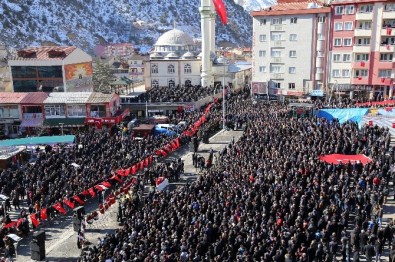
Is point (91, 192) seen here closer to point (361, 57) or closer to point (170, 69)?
point (361, 57)

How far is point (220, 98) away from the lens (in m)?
56.1

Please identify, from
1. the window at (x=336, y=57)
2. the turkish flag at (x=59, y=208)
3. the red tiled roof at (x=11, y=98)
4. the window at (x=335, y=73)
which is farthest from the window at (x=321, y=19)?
the turkish flag at (x=59, y=208)

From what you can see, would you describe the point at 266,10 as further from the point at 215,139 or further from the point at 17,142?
the point at 17,142

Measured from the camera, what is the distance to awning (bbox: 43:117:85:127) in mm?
40500

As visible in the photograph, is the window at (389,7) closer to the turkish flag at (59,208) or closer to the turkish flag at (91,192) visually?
the turkish flag at (91,192)

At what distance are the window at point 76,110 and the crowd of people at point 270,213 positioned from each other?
19.6 m

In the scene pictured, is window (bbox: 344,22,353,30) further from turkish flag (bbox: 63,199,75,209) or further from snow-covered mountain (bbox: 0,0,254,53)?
snow-covered mountain (bbox: 0,0,254,53)

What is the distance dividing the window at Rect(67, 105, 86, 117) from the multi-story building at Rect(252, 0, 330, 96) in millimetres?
24899

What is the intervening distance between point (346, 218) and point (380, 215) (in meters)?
1.75

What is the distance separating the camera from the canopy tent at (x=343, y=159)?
2397 centimetres

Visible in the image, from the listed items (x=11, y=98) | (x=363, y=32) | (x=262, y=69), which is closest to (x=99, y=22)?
(x=262, y=69)

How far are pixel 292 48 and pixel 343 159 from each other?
3167 cm

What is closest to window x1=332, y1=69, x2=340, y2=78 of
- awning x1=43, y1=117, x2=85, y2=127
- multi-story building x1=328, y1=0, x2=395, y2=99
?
multi-story building x1=328, y1=0, x2=395, y2=99

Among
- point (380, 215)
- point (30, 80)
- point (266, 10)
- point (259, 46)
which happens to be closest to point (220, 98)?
point (259, 46)
